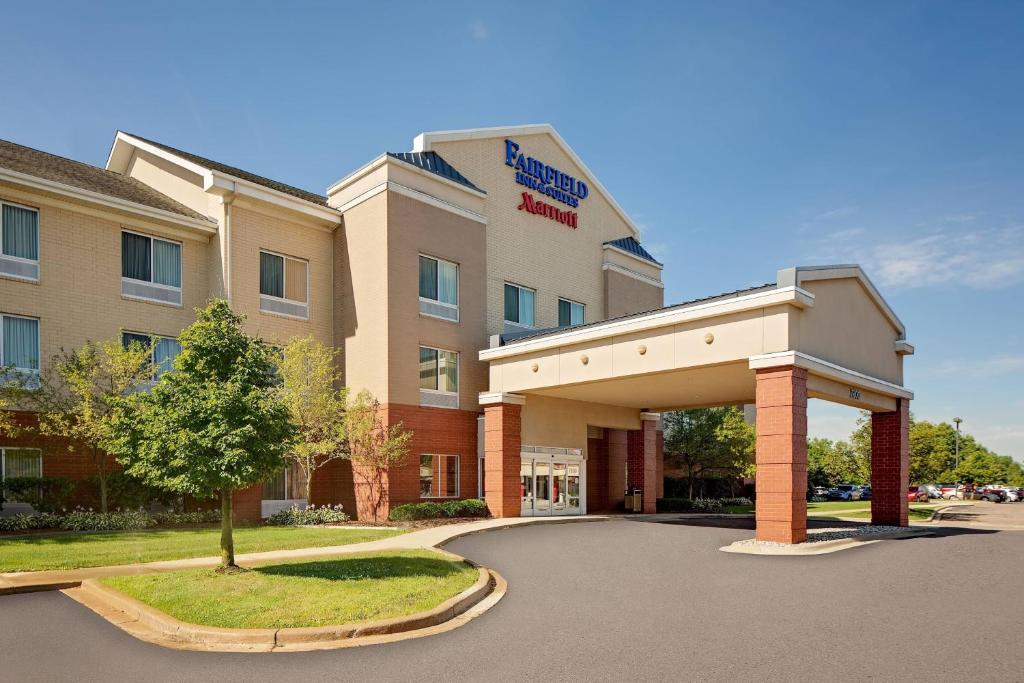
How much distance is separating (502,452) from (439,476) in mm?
2769

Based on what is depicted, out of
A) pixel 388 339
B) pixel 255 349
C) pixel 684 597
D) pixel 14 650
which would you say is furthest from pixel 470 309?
pixel 14 650

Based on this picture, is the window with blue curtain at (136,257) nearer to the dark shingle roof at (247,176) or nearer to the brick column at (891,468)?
the dark shingle roof at (247,176)

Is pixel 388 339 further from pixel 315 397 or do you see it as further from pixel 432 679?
pixel 432 679

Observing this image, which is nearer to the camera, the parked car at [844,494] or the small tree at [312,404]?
the small tree at [312,404]

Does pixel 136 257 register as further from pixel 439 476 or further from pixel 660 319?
pixel 660 319

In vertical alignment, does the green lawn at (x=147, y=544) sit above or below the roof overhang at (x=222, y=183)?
below

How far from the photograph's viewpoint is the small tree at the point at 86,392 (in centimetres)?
2089

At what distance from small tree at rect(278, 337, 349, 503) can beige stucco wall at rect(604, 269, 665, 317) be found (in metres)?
15.3

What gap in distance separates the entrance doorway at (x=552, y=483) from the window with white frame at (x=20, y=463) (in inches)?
606

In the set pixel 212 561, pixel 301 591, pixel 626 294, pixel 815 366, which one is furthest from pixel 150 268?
pixel 626 294

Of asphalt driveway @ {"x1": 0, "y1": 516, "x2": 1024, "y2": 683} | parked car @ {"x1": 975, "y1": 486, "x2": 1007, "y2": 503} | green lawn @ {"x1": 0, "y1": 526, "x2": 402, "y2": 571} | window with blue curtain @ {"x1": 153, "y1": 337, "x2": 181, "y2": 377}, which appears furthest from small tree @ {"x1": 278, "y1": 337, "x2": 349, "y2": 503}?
parked car @ {"x1": 975, "y1": 486, "x2": 1007, "y2": 503}

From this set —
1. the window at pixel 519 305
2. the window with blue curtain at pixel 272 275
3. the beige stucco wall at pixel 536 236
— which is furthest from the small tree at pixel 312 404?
the window at pixel 519 305

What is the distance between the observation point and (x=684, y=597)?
11938 millimetres

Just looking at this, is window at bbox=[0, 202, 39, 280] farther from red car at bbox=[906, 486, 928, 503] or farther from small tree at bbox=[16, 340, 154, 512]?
red car at bbox=[906, 486, 928, 503]
